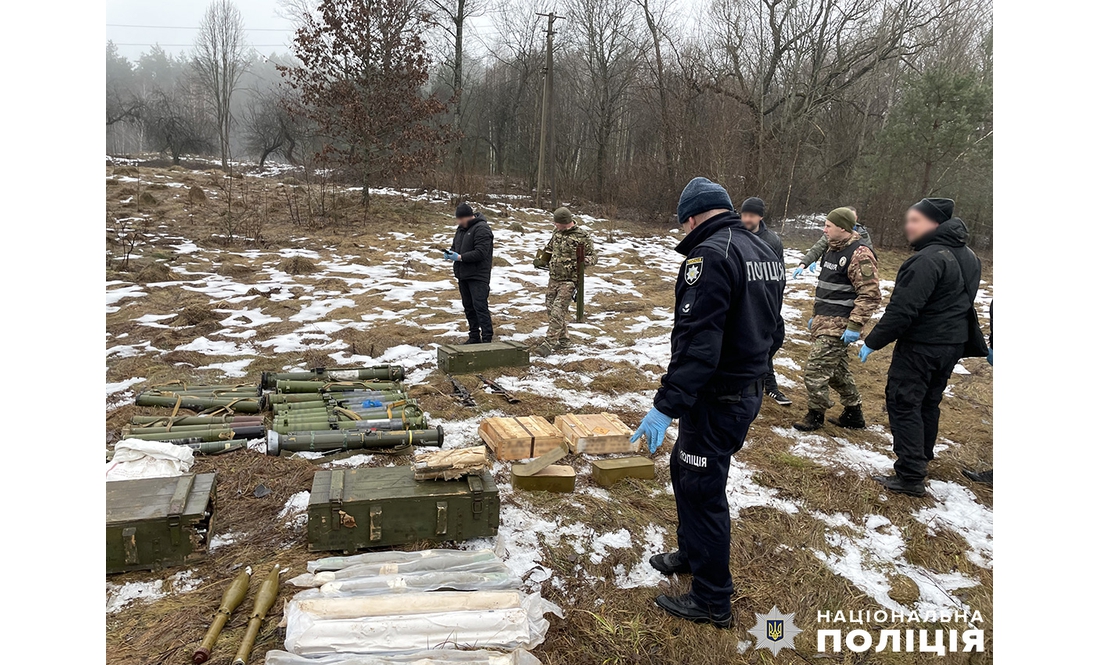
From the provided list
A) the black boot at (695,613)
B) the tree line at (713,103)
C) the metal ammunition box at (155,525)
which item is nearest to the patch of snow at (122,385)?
the metal ammunition box at (155,525)

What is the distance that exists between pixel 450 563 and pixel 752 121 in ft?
78.4

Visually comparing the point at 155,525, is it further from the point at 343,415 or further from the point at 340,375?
the point at 340,375

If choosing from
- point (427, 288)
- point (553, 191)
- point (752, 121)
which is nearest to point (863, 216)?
point (752, 121)

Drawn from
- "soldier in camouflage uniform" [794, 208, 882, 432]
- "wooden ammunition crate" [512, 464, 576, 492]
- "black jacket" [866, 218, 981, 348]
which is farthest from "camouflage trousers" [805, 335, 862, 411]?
"wooden ammunition crate" [512, 464, 576, 492]

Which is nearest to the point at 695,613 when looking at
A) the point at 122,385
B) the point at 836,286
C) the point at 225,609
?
the point at 225,609

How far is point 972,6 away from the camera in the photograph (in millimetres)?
22781

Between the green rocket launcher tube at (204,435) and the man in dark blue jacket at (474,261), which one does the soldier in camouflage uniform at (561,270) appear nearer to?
the man in dark blue jacket at (474,261)

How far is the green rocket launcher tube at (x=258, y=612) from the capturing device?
287cm

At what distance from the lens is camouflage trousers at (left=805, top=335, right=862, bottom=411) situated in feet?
19.8

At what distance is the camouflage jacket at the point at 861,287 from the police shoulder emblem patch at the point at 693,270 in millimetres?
3173

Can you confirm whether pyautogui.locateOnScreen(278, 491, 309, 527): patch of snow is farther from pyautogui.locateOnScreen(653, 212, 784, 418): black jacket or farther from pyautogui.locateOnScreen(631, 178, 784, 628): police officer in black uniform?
pyautogui.locateOnScreen(653, 212, 784, 418): black jacket

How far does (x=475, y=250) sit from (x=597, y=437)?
367cm

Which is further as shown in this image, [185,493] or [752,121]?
[752,121]

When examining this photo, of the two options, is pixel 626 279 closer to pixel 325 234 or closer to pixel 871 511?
pixel 325 234
